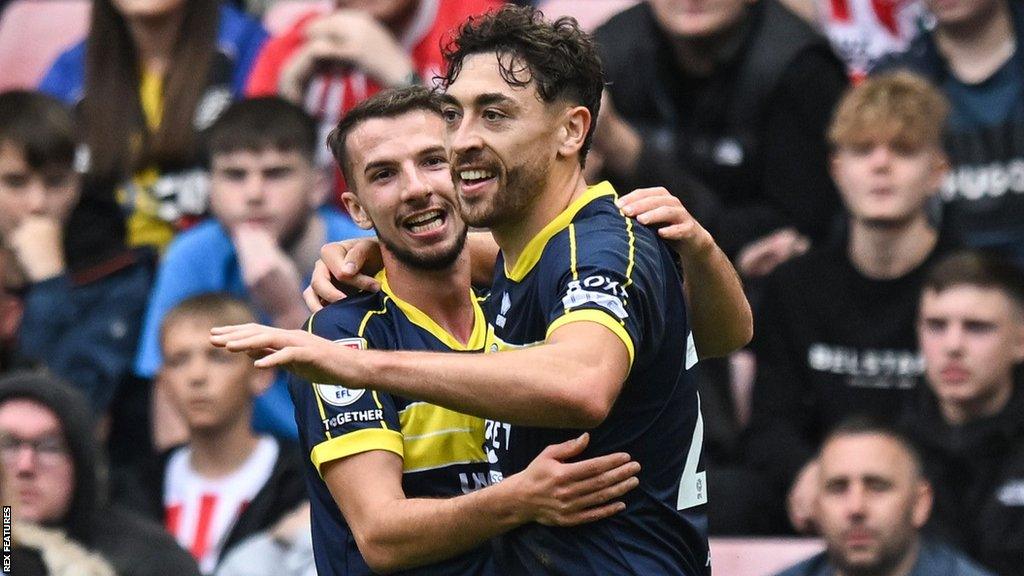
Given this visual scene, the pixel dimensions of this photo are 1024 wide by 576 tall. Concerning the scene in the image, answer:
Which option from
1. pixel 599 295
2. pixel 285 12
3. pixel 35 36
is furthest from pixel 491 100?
pixel 35 36

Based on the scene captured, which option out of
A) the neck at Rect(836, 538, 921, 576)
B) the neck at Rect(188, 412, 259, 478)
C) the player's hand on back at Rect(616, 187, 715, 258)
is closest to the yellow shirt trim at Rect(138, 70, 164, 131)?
the neck at Rect(188, 412, 259, 478)

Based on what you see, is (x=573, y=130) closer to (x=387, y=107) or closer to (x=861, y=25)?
(x=387, y=107)

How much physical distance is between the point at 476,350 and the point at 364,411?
0.36m

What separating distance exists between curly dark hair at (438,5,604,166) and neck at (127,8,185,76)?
3.92 m

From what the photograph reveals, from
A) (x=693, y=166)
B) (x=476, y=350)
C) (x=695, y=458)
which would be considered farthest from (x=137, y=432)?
(x=695, y=458)

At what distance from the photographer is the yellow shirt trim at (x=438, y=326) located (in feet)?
16.1

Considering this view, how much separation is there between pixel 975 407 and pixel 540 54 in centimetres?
293

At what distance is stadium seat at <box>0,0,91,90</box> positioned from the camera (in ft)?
31.2

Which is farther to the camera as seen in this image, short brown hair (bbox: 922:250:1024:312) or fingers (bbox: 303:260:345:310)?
short brown hair (bbox: 922:250:1024:312)

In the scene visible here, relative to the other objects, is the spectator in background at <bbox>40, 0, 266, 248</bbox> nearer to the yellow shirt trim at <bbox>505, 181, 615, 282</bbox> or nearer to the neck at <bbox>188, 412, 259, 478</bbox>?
the neck at <bbox>188, 412, 259, 478</bbox>

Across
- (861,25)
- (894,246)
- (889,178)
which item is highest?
(861,25)

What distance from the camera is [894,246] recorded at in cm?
716

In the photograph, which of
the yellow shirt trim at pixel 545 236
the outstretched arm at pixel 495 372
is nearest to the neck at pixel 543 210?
the yellow shirt trim at pixel 545 236

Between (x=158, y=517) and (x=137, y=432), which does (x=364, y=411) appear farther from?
(x=137, y=432)
